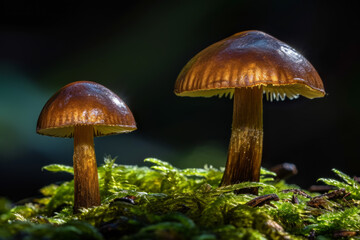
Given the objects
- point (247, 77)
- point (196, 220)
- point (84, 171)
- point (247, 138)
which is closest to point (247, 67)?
point (247, 77)

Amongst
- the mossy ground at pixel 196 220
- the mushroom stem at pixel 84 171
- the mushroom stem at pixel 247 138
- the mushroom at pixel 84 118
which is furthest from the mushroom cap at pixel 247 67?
the mushroom stem at pixel 84 171

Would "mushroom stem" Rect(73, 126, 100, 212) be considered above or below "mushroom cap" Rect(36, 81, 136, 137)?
below

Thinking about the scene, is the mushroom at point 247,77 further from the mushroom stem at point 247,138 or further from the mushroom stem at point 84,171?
the mushroom stem at point 84,171

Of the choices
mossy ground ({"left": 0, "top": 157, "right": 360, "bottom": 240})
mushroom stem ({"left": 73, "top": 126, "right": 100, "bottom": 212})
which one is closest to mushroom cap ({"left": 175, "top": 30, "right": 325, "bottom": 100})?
mossy ground ({"left": 0, "top": 157, "right": 360, "bottom": 240})

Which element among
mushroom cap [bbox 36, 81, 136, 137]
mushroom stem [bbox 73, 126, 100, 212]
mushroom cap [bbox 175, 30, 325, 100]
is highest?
mushroom cap [bbox 175, 30, 325, 100]

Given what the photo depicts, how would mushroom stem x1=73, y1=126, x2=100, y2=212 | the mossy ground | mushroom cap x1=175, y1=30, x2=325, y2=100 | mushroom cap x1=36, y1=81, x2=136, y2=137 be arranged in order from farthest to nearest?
1. mushroom stem x1=73, y1=126, x2=100, y2=212
2. mushroom cap x1=36, y1=81, x2=136, y2=137
3. mushroom cap x1=175, y1=30, x2=325, y2=100
4. the mossy ground

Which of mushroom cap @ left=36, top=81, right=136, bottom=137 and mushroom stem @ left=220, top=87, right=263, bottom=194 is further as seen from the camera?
mushroom stem @ left=220, top=87, right=263, bottom=194

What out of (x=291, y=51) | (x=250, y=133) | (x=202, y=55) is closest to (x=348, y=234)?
(x=250, y=133)

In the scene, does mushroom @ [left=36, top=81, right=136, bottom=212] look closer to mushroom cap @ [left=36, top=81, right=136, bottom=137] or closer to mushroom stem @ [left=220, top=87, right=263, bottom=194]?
mushroom cap @ [left=36, top=81, right=136, bottom=137]
